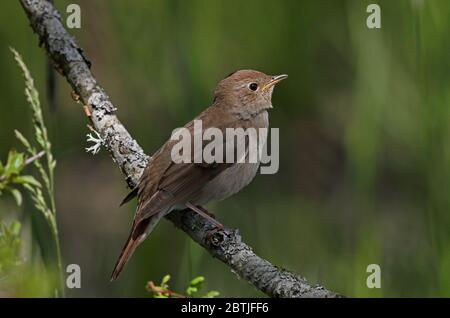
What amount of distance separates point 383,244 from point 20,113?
9.47 ft

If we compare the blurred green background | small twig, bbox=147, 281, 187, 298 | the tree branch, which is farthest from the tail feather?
small twig, bbox=147, 281, 187, 298

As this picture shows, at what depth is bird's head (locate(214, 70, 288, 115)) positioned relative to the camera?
4734mm

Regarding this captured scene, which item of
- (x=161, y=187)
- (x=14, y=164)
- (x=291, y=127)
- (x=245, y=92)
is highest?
(x=291, y=127)

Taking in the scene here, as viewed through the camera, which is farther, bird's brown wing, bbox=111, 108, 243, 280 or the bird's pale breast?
the bird's pale breast

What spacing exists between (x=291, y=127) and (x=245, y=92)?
1.84 meters

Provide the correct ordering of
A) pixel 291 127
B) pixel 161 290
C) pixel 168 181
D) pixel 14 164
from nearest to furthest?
1. pixel 14 164
2. pixel 161 290
3. pixel 168 181
4. pixel 291 127

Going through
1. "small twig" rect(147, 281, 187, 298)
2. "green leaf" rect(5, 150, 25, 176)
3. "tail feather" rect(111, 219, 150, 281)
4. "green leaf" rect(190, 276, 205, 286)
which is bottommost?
"small twig" rect(147, 281, 187, 298)

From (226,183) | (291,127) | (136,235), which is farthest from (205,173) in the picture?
(291,127)

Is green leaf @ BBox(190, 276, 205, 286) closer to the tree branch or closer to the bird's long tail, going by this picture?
the tree branch

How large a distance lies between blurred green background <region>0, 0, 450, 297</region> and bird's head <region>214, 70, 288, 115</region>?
0.24m

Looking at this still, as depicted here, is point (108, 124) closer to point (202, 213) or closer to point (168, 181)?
point (168, 181)

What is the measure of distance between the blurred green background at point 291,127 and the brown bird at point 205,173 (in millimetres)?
344

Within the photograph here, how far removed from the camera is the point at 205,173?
4.25m

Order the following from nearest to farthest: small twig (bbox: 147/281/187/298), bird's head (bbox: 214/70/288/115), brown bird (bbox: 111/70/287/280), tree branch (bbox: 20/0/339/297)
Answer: small twig (bbox: 147/281/187/298)
tree branch (bbox: 20/0/339/297)
brown bird (bbox: 111/70/287/280)
bird's head (bbox: 214/70/288/115)
